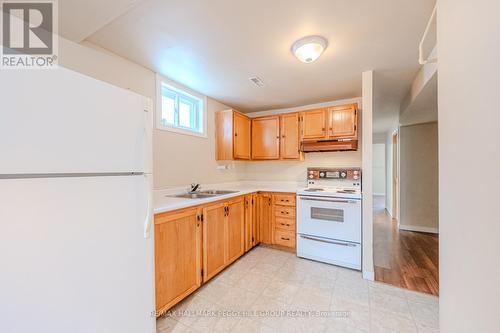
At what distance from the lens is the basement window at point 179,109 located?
99.0 inches

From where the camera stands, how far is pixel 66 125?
0.94 meters

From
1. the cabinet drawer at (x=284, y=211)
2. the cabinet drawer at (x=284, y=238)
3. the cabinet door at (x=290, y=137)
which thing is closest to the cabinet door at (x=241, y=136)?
the cabinet door at (x=290, y=137)

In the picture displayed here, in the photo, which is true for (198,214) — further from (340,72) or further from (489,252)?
(340,72)

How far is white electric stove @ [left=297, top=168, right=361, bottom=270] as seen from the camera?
2561 mm

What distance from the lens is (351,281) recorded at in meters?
2.30

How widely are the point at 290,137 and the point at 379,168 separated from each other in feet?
22.7

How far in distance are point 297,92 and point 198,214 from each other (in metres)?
2.23

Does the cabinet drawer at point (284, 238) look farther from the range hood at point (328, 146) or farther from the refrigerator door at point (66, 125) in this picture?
the refrigerator door at point (66, 125)

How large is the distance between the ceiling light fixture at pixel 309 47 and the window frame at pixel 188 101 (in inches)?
62.4

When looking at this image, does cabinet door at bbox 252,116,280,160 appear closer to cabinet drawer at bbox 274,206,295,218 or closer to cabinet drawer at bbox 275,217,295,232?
cabinet drawer at bbox 274,206,295,218

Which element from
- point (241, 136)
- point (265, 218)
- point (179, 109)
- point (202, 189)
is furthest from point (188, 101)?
point (265, 218)

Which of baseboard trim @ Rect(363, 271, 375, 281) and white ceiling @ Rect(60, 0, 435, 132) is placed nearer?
white ceiling @ Rect(60, 0, 435, 132)

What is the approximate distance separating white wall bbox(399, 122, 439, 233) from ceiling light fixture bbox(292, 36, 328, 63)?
136 inches

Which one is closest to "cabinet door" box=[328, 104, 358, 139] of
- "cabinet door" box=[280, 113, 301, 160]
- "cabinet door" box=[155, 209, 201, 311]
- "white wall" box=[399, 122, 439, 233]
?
"cabinet door" box=[280, 113, 301, 160]
